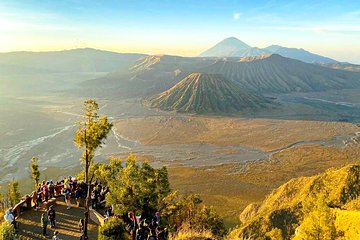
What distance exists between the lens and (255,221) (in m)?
43.0

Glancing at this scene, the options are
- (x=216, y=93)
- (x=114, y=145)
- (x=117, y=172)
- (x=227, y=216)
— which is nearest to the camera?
(x=117, y=172)

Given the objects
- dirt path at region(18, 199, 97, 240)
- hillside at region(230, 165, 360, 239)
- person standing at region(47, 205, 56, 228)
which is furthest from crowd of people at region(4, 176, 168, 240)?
hillside at region(230, 165, 360, 239)

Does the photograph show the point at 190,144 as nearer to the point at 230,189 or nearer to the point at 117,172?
the point at 230,189

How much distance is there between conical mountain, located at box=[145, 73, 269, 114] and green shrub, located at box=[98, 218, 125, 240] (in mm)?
121962

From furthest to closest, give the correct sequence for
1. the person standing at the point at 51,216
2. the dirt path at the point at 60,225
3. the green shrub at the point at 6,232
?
1. the person standing at the point at 51,216
2. the dirt path at the point at 60,225
3. the green shrub at the point at 6,232

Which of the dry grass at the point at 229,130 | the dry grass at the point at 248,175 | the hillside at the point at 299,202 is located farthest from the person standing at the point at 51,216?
the dry grass at the point at 229,130

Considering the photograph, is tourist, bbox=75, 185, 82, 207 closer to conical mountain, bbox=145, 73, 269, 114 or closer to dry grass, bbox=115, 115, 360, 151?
dry grass, bbox=115, 115, 360, 151

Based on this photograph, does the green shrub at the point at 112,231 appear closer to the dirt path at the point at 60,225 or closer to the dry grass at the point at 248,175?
the dirt path at the point at 60,225

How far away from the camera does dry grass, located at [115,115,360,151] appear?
98375 millimetres

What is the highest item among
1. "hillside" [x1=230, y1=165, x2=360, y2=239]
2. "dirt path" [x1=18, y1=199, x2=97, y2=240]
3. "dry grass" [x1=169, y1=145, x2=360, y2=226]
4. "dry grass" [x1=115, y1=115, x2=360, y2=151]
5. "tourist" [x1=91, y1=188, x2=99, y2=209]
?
"tourist" [x1=91, y1=188, x2=99, y2=209]

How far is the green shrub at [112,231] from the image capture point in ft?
70.5

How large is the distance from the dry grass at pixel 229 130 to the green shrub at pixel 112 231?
73318 mm

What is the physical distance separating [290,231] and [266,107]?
4438 inches

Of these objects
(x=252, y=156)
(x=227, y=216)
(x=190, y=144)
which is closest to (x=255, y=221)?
(x=227, y=216)
